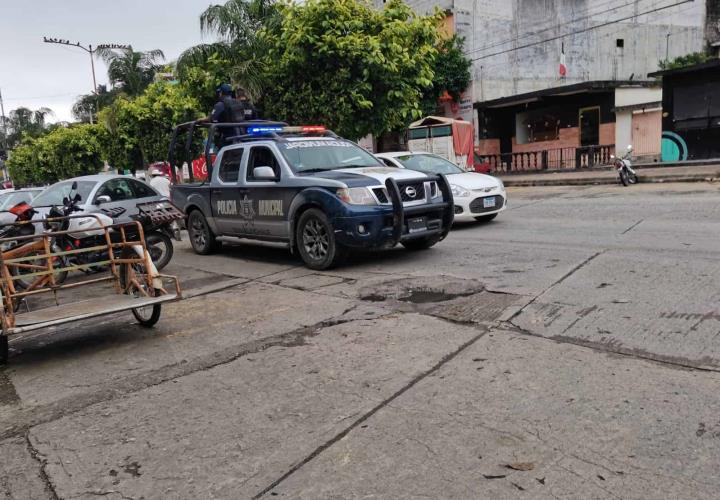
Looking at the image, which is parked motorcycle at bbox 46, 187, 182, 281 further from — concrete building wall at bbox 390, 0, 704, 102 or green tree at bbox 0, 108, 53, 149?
green tree at bbox 0, 108, 53, 149

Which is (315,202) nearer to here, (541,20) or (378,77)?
(378,77)

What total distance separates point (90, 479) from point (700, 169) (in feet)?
65.0

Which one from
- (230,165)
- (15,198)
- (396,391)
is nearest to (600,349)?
(396,391)

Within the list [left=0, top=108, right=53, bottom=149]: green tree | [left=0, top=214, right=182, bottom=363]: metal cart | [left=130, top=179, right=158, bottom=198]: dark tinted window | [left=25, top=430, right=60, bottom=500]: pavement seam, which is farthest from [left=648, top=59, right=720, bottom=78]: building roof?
[left=0, top=108, right=53, bottom=149]: green tree

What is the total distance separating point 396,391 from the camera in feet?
12.8

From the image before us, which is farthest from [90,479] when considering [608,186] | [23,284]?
[608,186]

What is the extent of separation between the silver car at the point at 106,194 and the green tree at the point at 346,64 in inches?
261

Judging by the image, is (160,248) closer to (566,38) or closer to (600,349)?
(600,349)

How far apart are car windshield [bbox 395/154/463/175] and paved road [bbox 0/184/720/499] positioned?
5273mm

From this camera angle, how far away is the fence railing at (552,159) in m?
25.1

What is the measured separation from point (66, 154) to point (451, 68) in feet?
79.7

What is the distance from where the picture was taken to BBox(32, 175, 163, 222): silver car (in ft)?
35.4

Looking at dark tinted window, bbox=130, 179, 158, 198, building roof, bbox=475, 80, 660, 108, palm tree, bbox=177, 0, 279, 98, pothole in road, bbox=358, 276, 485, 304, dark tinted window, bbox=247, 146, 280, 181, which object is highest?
palm tree, bbox=177, 0, 279, 98

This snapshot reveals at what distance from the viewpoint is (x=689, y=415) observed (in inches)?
130
